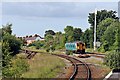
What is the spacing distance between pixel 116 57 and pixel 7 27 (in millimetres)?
31513

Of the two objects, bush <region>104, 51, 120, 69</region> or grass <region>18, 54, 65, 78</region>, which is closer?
grass <region>18, 54, 65, 78</region>

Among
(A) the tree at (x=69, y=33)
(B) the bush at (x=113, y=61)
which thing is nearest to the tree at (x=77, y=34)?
(A) the tree at (x=69, y=33)

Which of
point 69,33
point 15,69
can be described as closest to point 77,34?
point 69,33

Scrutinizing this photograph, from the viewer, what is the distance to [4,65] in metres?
21.8

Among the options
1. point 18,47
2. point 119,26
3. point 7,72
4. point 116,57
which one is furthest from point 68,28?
point 7,72

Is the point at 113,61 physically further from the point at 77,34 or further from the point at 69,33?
the point at 77,34

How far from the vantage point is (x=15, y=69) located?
66.7ft

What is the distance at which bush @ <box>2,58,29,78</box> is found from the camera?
19.8 m

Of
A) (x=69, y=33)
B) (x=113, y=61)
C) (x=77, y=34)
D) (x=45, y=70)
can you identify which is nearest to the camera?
(x=45, y=70)

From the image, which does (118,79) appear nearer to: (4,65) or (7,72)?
(7,72)

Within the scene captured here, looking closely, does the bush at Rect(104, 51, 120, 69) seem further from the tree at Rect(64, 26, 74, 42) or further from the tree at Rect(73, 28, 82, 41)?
the tree at Rect(73, 28, 82, 41)

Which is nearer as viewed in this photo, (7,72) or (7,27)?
(7,72)

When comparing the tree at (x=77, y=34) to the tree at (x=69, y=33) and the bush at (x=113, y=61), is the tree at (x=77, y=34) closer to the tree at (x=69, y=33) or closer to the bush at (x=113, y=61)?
the tree at (x=69, y=33)

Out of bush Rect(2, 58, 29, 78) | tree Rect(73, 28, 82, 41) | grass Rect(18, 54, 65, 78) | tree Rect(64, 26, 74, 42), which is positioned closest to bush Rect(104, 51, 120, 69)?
grass Rect(18, 54, 65, 78)
